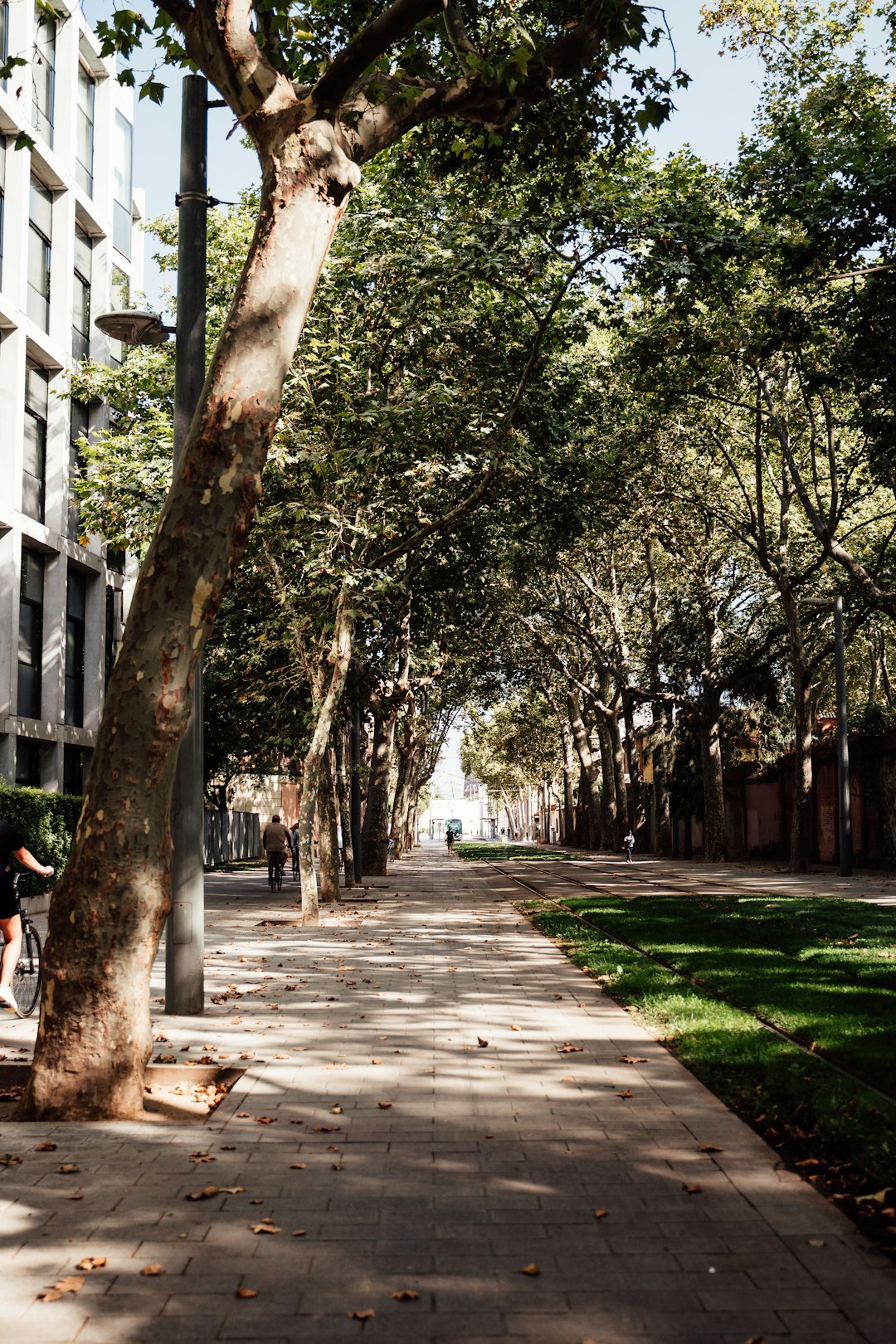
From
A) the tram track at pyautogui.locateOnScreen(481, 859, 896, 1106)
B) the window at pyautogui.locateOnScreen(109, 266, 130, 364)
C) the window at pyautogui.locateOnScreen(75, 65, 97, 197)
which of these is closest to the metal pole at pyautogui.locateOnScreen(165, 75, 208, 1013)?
the tram track at pyautogui.locateOnScreen(481, 859, 896, 1106)

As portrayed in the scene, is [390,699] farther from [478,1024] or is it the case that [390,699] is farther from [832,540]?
[478,1024]

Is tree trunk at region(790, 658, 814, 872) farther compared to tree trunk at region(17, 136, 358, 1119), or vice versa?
tree trunk at region(790, 658, 814, 872)

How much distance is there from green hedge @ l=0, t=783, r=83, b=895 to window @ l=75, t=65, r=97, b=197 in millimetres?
15769

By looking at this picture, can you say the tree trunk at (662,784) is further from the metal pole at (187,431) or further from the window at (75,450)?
the metal pole at (187,431)

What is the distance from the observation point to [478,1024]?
9008mm

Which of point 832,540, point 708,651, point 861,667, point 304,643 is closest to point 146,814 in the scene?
point 304,643

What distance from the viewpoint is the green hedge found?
1966 centimetres

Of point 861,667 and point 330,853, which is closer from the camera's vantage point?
point 330,853

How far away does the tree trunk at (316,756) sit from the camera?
715 inches

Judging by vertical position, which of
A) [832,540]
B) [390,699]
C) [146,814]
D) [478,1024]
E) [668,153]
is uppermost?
[668,153]

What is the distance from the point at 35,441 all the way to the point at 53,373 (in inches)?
68.0

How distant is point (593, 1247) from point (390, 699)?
888 inches

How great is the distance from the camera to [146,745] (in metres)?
6.20

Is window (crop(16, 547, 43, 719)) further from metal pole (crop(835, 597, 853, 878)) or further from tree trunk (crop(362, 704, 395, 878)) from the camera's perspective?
metal pole (crop(835, 597, 853, 878))
